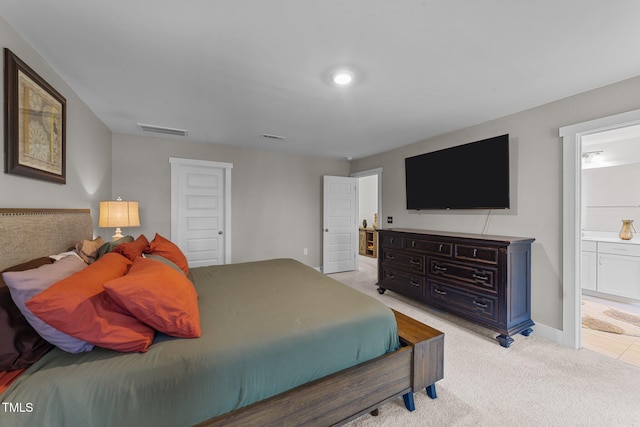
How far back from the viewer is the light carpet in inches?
64.4

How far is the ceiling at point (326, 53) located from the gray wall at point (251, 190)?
97 cm

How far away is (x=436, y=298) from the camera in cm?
314

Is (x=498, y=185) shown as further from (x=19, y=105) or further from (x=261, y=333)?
(x=19, y=105)

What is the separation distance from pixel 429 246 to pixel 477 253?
0.58 metres

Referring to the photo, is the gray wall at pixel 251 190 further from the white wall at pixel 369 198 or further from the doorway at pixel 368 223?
the white wall at pixel 369 198

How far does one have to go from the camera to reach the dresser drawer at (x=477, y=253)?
2592 mm

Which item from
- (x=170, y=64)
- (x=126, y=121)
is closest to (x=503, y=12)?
(x=170, y=64)

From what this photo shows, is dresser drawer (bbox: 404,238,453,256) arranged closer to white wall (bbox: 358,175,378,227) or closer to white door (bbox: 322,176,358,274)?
white door (bbox: 322,176,358,274)

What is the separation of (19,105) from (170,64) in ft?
3.02

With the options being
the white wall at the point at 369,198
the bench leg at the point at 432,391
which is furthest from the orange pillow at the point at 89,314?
the white wall at the point at 369,198

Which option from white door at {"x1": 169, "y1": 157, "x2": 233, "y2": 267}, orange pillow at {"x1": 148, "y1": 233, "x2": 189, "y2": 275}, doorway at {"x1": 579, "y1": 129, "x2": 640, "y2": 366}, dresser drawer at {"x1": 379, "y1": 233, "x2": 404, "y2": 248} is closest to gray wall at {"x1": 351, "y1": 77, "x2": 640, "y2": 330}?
doorway at {"x1": 579, "y1": 129, "x2": 640, "y2": 366}

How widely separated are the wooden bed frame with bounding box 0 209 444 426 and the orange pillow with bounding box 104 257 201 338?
43 cm

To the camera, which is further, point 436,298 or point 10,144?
point 436,298

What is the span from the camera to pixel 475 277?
2.75 meters
